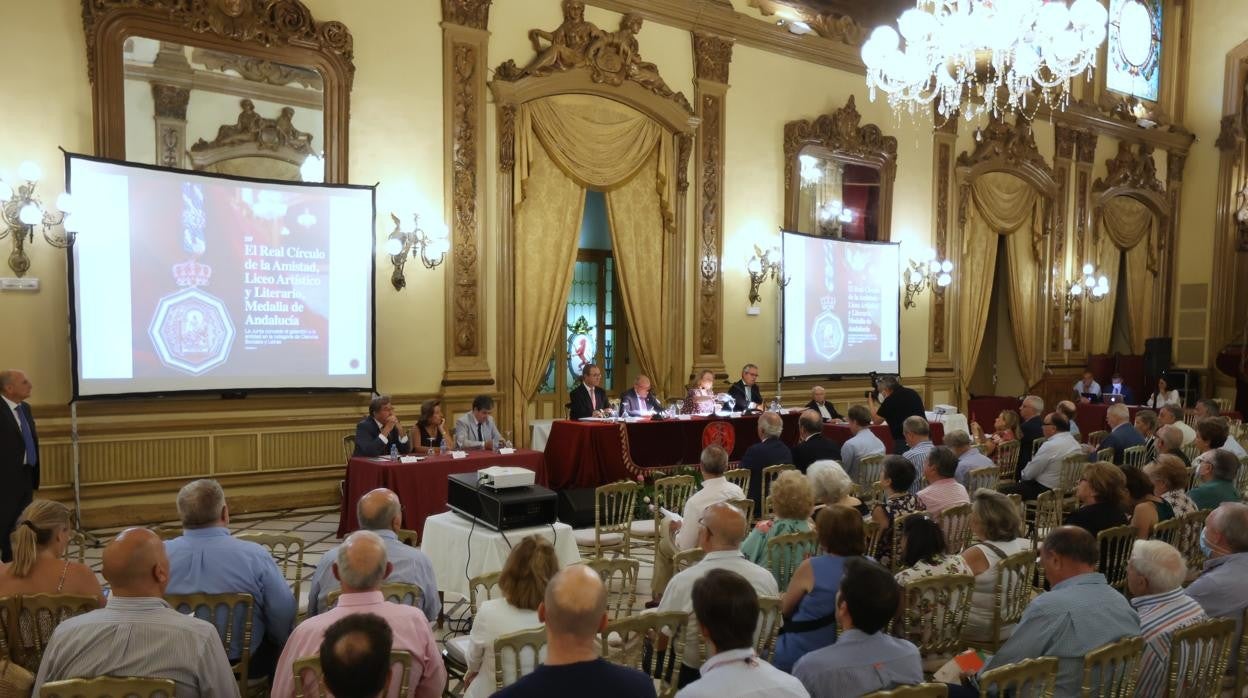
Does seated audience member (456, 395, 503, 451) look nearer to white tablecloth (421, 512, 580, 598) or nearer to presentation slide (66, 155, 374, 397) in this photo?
presentation slide (66, 155, 374, 397)

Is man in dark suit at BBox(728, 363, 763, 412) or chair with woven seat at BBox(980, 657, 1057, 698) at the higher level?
man in dark suit at BBox(728, 363, 763, 412)

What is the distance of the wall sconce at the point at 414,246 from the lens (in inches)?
332

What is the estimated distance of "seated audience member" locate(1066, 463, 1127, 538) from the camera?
4.61m

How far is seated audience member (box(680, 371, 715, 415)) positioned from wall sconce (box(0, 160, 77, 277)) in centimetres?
577

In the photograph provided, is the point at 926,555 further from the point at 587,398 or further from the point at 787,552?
the point at 587,398

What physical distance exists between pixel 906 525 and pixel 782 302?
7.91m

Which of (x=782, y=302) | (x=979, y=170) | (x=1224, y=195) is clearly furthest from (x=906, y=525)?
(x=1224, y=195)

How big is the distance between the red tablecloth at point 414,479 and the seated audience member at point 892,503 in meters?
3.04

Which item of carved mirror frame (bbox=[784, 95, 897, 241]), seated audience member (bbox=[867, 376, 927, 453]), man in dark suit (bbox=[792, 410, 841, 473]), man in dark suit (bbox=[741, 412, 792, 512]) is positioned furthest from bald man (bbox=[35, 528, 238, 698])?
carved mirror frame (bbox=[784, 95, 897, 241])

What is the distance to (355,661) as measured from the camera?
6.53ft

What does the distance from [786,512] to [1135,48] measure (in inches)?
648

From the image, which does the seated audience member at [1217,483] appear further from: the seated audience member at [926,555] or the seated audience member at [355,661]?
the seated audience member at [355,661]

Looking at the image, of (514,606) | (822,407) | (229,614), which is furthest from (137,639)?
(822,407)

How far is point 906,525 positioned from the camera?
12.1ft
